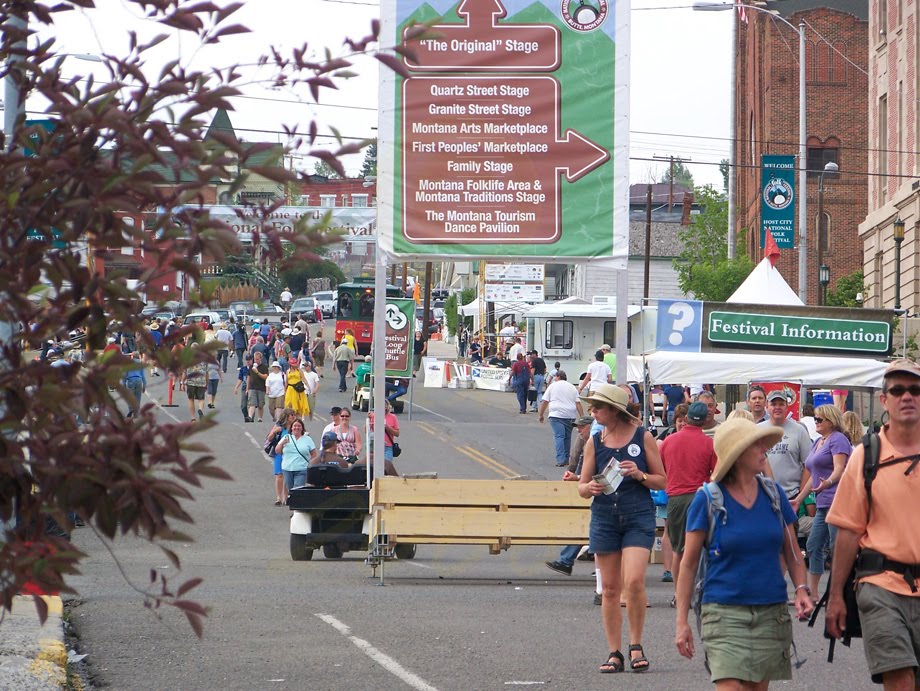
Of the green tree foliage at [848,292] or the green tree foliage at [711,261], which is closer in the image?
the green tree foliage at [848,292]

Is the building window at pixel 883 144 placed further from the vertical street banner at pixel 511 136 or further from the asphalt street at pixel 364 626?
the vertical street banner at pixel 511 136

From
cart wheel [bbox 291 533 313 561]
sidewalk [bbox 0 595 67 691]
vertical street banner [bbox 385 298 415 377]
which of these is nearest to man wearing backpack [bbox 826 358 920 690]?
sidewalk [bbox 0 595 67 691]

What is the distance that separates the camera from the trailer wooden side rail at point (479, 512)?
536 inches

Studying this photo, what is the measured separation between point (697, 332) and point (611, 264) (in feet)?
19.4

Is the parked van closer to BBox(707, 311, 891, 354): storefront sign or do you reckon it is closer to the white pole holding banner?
BBox(707, 311, 891, 354): storefront sign

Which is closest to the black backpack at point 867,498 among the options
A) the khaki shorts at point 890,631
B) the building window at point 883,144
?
the khaki shorts at point 890,631

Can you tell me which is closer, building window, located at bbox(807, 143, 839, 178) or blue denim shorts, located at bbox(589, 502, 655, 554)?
blue denim shorts, located at bbox(589, 502, 655, 554)

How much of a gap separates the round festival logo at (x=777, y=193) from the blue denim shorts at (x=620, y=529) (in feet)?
91.4

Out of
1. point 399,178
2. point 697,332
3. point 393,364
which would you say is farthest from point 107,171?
point 393,364

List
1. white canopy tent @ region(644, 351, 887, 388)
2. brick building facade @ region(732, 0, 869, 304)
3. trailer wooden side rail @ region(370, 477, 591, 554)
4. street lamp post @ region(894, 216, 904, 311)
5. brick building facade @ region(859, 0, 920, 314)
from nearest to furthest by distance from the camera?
trailer wooden side rail @ region(370, 477, 591, 554), white canopy tent @ region(644, 351, 887, 388), street lamp post @ region(894, 216, 904, 311), brick building facade @ region(859, 0, 920, 314), brick building facade @ region(732, 0, 869, 304)

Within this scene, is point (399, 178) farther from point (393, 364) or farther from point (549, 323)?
point (549, 323)

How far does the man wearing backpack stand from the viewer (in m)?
A: 5.74

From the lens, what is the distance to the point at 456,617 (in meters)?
11.0

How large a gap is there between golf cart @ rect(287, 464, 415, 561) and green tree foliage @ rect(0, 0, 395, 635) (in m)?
11.9
